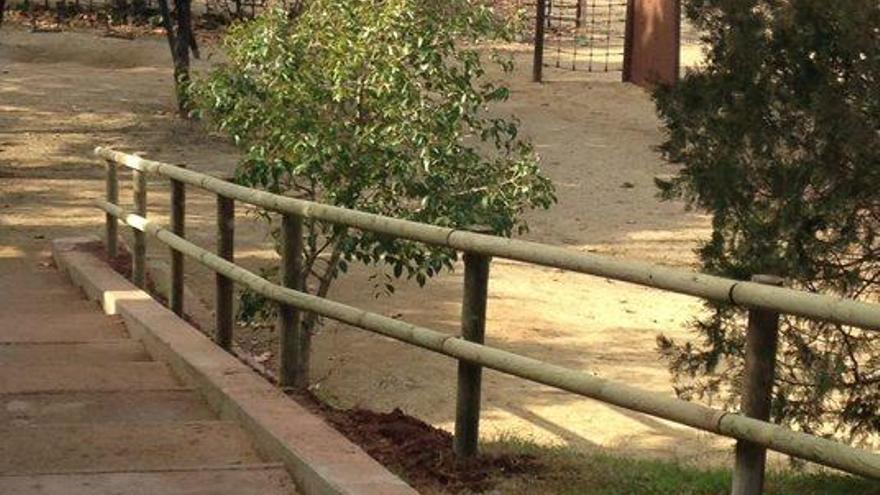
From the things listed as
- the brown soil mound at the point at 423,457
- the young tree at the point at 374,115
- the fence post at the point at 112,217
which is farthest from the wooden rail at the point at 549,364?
the fence post at the point at 112,217

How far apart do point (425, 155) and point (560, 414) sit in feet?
6.22

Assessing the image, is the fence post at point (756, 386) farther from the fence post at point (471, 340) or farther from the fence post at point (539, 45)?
the fence post at point (539, 45)

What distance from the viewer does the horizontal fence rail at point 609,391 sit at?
356 cm

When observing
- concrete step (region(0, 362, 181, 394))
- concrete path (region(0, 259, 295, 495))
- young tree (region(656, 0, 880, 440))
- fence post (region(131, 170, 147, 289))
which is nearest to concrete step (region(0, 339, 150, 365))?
concrete path (region(0, 259, 295, 495))

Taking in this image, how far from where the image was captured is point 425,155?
10172 mm

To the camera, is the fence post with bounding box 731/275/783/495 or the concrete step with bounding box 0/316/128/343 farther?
the concrete step with bounding box 0/316/128/343

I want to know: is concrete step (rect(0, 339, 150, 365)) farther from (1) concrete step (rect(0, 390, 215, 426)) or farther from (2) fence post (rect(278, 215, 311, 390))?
(2) fence post (rect(278, 215, 311, 390))

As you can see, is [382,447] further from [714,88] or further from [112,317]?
[112,317]

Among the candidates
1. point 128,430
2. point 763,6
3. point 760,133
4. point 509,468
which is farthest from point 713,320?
point 128,430

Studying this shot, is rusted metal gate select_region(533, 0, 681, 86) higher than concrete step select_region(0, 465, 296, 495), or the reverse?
concrete step select_region(0, 465, 296, 495)

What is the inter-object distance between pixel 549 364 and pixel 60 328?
161 inches

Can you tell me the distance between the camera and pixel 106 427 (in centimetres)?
533

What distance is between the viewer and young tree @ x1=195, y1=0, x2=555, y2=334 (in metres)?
10.2

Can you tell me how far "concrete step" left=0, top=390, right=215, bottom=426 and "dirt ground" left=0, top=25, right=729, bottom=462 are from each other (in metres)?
3.95
